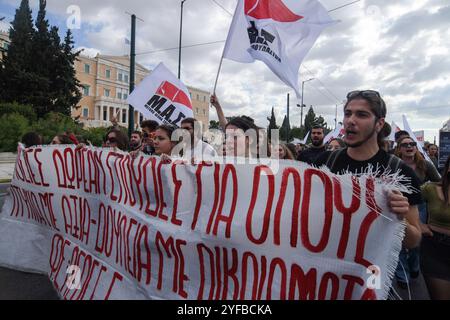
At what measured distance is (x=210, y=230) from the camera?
236 cm

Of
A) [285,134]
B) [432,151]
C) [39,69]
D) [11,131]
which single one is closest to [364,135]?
[432,151]

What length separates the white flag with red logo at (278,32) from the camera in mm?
4184

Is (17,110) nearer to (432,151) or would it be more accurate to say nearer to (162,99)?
(162,99)

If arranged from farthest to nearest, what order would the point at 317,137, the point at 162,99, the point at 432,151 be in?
the point at 432,151, the point at 162,99, the point at 317,137

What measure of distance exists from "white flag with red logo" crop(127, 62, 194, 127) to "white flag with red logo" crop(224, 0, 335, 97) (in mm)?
2732

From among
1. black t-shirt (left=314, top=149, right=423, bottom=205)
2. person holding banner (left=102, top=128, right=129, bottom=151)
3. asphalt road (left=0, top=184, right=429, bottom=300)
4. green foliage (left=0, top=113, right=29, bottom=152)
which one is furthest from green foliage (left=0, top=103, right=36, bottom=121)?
black t-shirt (left=314, top=149, right=423, bottom=205)

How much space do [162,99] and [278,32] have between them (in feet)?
11.0

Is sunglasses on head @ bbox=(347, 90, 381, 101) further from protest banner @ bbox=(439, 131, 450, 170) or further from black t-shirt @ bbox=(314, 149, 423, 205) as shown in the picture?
protest banner @ bbox=(439, 131, 450, 170)

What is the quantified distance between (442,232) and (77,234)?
10.5ft

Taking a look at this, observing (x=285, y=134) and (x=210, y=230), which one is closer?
(x=210, y=230)

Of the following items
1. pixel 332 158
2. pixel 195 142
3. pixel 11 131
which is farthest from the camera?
pixel 11 131

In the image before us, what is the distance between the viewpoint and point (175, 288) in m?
2.52

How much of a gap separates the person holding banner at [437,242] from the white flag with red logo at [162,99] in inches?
194
